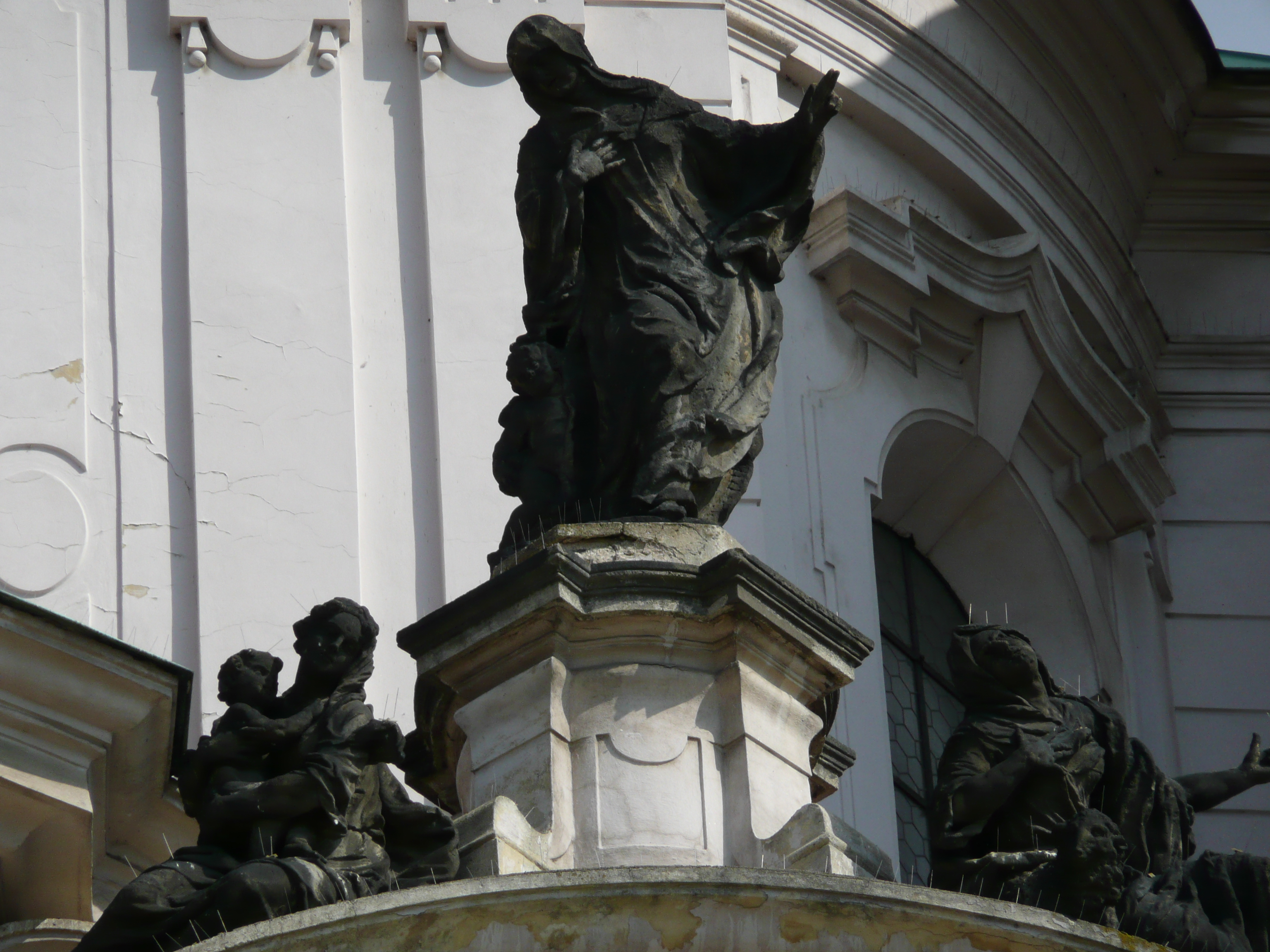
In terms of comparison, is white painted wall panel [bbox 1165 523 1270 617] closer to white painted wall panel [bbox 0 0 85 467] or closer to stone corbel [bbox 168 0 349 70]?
stone corbel [bbox 168 0 349 70]

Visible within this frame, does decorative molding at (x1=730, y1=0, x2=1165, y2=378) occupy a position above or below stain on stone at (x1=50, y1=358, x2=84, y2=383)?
above

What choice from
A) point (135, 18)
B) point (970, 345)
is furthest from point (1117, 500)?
point (135, 18)

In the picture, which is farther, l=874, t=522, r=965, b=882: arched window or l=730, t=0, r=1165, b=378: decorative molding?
l=730, t=0, r=1165, b=378: decorative molding

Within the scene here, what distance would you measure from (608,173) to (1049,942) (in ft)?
10.1

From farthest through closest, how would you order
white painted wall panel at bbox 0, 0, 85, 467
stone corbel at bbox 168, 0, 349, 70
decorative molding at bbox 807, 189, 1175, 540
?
1. decorative molding at bbox 807, 189, 1175, 540
2. stone corbel at bbox 168, 0, 349, 70
3. white painted wall panel at bbox 0, 0, 85, 467

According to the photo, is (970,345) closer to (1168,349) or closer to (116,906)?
(1168,349)

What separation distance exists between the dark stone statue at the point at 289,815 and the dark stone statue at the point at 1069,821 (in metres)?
1.68

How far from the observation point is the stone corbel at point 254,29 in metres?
14.2

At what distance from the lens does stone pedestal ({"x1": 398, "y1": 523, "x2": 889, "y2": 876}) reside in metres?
8.84

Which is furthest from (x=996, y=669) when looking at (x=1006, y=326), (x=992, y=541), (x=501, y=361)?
(x=992, y=541)

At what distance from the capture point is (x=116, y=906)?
8195 mm

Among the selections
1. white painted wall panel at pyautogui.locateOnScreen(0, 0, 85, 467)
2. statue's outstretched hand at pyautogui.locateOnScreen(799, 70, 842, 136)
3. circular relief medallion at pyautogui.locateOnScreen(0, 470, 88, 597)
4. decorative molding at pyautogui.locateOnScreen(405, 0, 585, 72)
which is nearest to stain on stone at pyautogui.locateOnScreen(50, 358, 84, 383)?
white painted wall panel at pyautogui.locateOnScreen(0, 0, 85, 467)

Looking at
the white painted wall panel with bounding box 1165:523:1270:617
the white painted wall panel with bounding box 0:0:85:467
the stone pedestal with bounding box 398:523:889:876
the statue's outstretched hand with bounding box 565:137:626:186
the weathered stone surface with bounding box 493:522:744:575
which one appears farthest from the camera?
the white painted wall panel with bounding box 1165:523:1270:617

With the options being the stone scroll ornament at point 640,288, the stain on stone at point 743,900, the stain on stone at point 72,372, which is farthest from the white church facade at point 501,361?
the stain on stone at point 743,900
